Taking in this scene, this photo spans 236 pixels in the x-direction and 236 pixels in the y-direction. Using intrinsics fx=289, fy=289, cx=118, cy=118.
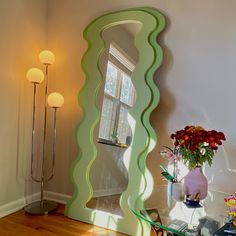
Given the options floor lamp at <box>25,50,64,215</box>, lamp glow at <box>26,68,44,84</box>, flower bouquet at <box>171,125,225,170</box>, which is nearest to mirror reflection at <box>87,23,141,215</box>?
floor lamp at <box>25,50,64,215</box>

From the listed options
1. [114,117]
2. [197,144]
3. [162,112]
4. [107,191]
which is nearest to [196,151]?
[197,144]

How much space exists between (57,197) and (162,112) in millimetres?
1504

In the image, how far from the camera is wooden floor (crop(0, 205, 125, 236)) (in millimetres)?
2443

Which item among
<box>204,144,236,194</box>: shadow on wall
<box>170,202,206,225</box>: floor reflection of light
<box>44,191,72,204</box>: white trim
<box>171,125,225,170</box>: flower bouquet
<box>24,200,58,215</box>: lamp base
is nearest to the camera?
<box>170,202,206,225</box>: floor reflection of light

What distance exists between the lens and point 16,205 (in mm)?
2893

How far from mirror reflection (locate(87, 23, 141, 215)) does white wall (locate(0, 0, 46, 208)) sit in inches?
29.9

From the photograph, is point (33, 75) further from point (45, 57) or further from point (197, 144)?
point (197, 144)

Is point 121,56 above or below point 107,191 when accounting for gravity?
above

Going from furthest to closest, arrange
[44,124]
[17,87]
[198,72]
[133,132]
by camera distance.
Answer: [44,124]
[17,87]
[133,132]
[198,72]

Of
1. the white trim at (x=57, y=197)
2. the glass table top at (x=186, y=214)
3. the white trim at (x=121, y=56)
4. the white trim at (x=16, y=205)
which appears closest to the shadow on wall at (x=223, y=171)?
the glass table top at (x=186, y=214)

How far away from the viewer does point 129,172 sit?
2.51 m

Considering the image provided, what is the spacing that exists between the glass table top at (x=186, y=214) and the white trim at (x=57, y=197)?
1263mm

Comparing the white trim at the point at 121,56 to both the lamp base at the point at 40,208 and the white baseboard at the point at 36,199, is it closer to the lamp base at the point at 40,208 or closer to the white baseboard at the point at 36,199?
the white baseboard at the point at 36,199

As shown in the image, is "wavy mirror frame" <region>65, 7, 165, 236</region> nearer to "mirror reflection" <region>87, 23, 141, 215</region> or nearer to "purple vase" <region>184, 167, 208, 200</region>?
"mirror reflection" <region>87, 23, 141, 215</region>
